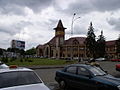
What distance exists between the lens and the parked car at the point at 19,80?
5973 mm

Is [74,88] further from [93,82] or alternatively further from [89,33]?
[89,33]

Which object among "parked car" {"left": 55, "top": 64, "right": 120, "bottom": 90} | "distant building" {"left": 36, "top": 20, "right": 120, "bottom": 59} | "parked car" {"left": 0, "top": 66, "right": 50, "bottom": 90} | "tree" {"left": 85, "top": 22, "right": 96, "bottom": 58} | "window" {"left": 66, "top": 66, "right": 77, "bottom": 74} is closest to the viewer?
"parked car" {"left": 0, "top": 66, "right": 50, "bottom": 90}

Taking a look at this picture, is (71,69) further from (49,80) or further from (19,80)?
(19,80)

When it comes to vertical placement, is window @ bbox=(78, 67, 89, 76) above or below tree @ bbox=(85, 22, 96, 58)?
below

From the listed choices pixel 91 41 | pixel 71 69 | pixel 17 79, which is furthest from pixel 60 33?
pixel 17 79

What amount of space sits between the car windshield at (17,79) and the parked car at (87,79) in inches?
126

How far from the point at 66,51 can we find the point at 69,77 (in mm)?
101995

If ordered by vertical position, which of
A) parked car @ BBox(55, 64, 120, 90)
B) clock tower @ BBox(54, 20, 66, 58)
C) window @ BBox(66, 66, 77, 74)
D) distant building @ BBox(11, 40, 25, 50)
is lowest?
parked car @ BBox(55, 64, 120, 90)

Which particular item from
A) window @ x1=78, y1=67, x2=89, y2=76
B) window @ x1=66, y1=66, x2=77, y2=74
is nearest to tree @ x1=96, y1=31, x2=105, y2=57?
window @ x1=66, y1=66, x2=77, y2=74

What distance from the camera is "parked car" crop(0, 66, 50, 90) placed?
5973mm

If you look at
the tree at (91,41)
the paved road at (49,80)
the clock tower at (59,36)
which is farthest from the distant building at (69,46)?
the paved road at (49,80)

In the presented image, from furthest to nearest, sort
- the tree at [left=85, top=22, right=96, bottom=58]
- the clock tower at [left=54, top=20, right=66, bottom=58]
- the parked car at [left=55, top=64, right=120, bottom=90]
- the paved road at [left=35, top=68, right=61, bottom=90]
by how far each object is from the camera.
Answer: the clock tower at [left=54, top=20, right=66, bottom=58] < the tree at [left=85, top=22, right=96, bottom=58] < the paved road at [left=35, top=68, right=61, bottom=90] < the parked car at [left=55, top=64, right=120, bottom=90]

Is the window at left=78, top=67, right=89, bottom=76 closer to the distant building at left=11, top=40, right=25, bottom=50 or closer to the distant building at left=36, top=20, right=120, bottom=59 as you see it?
the distant building at left=11, top=40, right=25, bottom=50

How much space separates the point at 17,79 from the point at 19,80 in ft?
0.23
